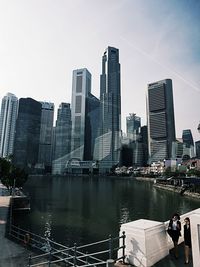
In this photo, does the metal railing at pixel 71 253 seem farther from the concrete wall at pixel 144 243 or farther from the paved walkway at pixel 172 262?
the paved walkway at pixel 172 262

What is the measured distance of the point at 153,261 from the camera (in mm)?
10789

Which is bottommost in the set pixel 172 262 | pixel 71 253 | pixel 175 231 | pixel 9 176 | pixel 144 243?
pixel 71 253

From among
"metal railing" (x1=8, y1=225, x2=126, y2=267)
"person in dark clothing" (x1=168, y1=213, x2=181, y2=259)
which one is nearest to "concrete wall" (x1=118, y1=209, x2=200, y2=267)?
"metal railing" (x1=8, y1=225, x2=126, y2=267)

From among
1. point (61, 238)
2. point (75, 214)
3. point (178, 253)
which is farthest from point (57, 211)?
point (178, 253)

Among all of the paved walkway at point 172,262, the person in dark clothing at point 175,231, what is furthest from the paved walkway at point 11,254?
the person in dark clothing at point 175,231

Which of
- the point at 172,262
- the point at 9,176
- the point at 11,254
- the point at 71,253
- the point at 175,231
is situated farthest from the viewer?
the point at 9,176

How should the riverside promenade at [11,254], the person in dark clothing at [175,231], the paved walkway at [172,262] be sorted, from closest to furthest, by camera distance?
the paved walkway at [172,262] < the person in dark clothing at [175,231] < the riverside promenade at [11,254]

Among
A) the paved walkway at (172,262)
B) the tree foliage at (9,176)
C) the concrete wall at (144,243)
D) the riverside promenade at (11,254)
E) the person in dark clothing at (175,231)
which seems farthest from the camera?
the tree foliage at (9,176)

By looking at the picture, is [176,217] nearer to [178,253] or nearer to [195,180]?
[178,253]

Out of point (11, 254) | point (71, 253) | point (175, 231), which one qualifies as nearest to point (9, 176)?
point (71, 253)

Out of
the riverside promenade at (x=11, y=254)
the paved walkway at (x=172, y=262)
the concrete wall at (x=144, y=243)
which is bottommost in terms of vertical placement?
the riverside promenade at (x=11, y=254)

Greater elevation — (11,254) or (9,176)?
(9,176)

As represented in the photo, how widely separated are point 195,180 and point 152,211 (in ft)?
169

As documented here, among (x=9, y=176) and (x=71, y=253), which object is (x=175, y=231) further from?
(x=9, y=176)
